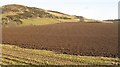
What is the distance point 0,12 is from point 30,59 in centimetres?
11514

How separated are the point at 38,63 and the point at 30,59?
2261 mm

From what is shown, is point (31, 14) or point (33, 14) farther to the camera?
point (33, 14)

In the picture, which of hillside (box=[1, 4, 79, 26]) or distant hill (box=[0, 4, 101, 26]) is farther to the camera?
distant hill (box=[0, 4, 101, 26])

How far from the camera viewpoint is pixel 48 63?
24531 millimetres

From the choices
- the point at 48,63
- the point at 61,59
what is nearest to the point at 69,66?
the point at 48,63

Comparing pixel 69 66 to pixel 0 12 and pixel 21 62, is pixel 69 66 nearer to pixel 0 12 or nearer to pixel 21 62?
pixel 21 62

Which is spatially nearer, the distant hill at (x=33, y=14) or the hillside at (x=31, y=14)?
the hillside at (x=31, y=14)

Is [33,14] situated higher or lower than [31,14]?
lower

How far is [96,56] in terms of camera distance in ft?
95.7

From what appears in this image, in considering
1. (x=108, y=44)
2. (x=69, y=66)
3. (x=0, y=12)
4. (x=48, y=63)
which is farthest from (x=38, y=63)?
(x=0, y=12)

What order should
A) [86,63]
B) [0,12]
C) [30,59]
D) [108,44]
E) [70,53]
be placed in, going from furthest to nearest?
[0,12] → [108,44] → [70,53] → [30,59] → [86,63]

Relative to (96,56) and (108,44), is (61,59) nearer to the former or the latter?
(96,56)

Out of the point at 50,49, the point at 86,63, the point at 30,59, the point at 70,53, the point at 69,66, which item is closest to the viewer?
the point at 69,66

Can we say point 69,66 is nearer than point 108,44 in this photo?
Yes
